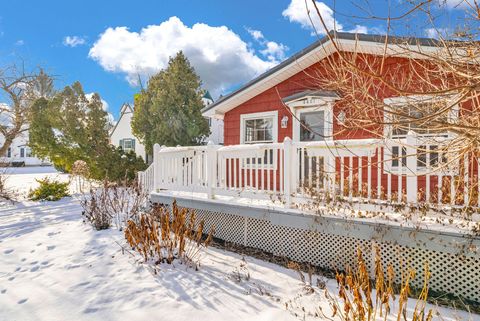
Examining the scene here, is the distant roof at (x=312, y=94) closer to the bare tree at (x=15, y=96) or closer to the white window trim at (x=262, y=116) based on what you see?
the white window trim at (x=262, y=116)

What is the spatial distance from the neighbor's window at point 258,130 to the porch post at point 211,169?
9.94ft

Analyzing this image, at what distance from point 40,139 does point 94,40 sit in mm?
5831

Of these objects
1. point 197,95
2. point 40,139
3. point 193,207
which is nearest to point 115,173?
point 40,139

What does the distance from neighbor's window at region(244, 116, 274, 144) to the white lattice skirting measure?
337 cm

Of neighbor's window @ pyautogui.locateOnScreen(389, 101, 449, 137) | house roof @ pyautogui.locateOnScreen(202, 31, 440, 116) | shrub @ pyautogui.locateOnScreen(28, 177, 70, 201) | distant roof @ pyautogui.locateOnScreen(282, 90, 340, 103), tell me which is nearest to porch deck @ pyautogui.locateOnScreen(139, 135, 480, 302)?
neighbor's window @ pyautogui.locateOnScreen(389, 101, 449, 137)

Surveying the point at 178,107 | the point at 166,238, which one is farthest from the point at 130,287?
the point at 178,107

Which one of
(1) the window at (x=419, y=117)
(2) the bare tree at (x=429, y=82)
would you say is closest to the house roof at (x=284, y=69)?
(2) the bare tree at (x=429, y=82)

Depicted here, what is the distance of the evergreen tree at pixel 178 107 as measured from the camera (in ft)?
49.1

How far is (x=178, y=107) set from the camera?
1505 centimetres

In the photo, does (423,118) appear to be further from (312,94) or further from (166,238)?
(312,94)

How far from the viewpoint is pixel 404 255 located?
401 cm

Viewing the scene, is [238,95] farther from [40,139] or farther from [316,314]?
[40,139]

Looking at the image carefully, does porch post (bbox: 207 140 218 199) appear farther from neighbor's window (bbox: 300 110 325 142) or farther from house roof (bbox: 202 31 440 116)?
neighbor's window (bbox: 300 110 325 142)

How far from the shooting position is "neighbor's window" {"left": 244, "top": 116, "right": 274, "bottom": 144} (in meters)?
8.53
